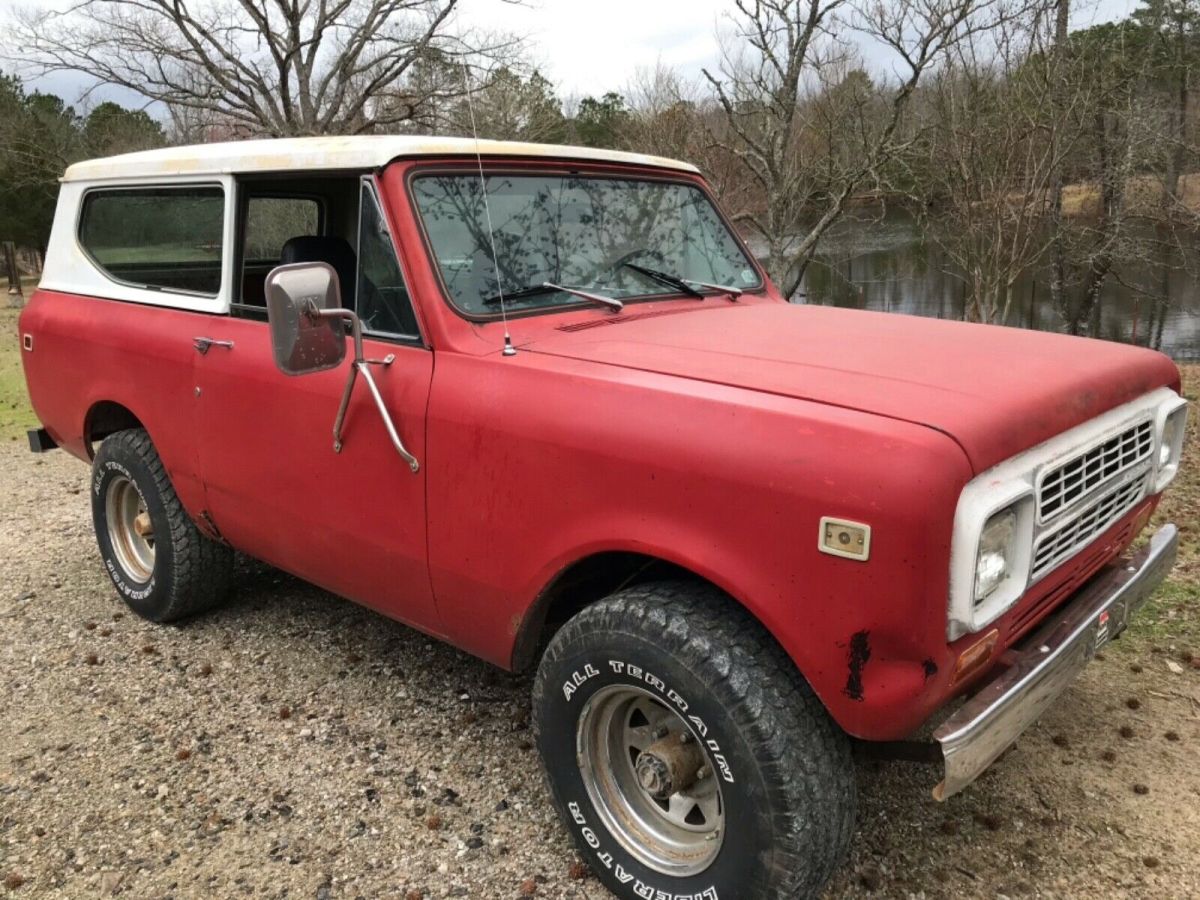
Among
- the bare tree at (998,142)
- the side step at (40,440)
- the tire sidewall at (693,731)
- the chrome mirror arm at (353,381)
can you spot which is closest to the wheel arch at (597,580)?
the tire sidewall at (693,731)

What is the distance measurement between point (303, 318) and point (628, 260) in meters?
1.28

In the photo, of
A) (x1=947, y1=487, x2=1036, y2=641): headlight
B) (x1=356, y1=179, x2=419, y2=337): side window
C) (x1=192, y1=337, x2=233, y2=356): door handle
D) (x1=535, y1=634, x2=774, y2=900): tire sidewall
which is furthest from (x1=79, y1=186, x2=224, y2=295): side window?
(x1=947, y1=487, x2=1036, y2=641): headlight

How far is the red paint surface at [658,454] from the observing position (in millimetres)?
1950

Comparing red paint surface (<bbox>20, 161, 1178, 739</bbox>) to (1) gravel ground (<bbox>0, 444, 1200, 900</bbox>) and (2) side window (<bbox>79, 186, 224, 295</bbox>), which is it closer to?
(2) side window (<bbox>79, 186, 224, 295</bbox>)

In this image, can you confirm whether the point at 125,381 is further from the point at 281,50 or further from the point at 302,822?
the point at 281,50

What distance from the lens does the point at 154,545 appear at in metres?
4.17

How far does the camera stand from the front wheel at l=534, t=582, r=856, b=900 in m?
2.14

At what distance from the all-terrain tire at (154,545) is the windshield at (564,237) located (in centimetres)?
194

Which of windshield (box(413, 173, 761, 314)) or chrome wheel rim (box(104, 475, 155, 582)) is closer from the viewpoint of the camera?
windshield (box(413, 173, 761, 314))

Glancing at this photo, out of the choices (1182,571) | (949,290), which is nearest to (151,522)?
(1182,571)

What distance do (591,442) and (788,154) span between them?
7.67 m

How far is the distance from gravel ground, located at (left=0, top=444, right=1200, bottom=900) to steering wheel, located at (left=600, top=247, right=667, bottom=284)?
164cm

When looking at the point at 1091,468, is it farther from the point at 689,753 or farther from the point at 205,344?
the point at 205,344

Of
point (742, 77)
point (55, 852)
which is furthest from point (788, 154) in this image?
point (55, 852)
